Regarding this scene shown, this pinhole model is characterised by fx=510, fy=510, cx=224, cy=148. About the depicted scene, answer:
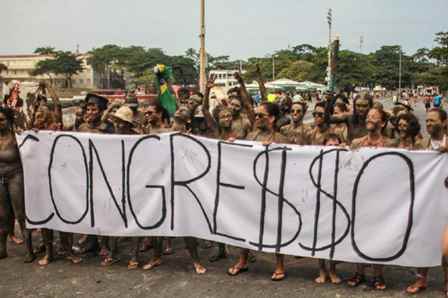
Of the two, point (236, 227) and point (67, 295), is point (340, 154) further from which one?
point (67, 295)

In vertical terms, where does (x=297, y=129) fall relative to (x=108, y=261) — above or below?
above

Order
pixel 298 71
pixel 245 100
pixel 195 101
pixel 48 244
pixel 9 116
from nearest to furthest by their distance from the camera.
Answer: pixel 48 244 → pixel 9 116 → pixel 245 100 → pixel 195 101 → pixel 298 71

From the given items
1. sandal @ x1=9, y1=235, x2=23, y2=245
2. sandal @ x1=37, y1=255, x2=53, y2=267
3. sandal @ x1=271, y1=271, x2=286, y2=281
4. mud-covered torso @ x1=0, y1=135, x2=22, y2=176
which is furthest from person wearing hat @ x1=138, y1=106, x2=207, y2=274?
sandal @ x1=9, y1=235, x2=23, y2=245

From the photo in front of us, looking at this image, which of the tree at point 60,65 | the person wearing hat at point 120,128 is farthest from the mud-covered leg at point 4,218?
the tree at point 60,65

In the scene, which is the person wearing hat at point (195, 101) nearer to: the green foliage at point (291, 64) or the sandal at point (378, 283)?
the sandal at point (378, 283)

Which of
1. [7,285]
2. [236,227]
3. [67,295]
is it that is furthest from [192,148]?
[7,285]

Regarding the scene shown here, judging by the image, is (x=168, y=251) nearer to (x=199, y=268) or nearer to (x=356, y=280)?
(x=199, y=268)

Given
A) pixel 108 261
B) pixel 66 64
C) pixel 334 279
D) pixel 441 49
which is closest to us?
pixel 334 279

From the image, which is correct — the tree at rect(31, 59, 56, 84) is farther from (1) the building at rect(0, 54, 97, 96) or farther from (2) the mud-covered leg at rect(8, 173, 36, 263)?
(2) the mud-covered leg at rect(8, 173, 36, 263)

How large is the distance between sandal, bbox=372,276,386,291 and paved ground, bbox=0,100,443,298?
6cm

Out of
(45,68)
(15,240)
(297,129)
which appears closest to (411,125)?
(297,129)

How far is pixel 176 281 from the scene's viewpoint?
4.76m

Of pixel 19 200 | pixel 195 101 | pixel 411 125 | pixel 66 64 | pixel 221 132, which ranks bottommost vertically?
pixel 19 200

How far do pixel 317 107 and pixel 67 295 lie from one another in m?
3.10
